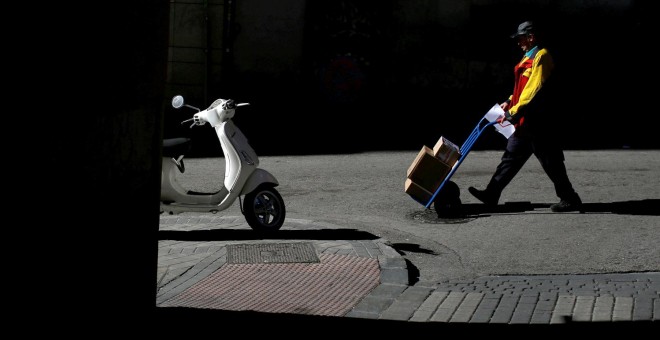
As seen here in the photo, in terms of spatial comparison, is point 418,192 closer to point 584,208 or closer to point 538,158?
point 538,158

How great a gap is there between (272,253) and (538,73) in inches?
125

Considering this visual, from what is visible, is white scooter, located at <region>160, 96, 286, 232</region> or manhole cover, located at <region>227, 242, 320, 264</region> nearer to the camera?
manhole cover, located at <region>227, 242, 320, 264</region>

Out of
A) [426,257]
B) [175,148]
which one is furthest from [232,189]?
[426,257]

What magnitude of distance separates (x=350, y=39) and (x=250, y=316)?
1316cm

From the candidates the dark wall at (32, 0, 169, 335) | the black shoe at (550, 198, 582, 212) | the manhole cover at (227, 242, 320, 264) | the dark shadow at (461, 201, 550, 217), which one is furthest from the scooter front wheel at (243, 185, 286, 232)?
the dark wall at (32, 0, 169, 335)

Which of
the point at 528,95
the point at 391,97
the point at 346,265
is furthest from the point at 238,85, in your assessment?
the point at 346,265

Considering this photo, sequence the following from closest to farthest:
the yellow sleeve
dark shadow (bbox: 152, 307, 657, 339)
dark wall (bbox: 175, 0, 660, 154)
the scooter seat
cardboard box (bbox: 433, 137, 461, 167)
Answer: dark shadow (bbox: 152, 307, 657, 339)
the scooter seat
the yellow sleeve
cardboard box (bbox: 433, 137, 461, 167)
dark wall (bbox: 175, 0, 660, 154)

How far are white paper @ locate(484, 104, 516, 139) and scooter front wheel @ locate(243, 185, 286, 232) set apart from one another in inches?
90.1

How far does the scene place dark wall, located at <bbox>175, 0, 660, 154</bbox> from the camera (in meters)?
19.2

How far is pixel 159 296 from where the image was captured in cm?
731

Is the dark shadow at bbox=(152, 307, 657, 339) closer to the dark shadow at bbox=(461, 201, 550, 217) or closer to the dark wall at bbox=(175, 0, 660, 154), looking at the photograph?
the dark shadow at bbox=(461, 201, 550, 217)

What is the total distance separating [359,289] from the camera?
7566mm

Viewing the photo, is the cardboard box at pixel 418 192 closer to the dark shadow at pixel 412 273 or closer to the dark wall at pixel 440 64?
the dark shadow at pixel 412 273

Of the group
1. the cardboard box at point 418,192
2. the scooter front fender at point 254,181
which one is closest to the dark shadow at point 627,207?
the cardboard box at point 418,192
